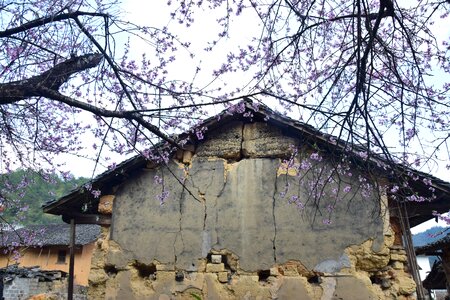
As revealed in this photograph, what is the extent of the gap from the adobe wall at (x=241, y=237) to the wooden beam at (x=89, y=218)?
0.17m

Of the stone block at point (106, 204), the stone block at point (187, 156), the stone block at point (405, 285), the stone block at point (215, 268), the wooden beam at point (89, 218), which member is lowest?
the stone block at point (405, 285)

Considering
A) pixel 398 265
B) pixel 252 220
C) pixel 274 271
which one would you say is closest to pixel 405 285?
pixel 398 265

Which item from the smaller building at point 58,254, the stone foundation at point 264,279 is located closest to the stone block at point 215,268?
the stone foundation at point 264,279

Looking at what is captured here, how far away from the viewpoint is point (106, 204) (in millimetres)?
7730

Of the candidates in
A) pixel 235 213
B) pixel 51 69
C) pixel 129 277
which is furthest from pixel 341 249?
pixel 51 69

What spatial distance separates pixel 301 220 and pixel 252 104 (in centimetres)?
205

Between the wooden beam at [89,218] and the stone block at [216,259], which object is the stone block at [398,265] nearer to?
the stone block at [216,259]

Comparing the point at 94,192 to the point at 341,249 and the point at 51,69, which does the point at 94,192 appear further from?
the point at 341,249

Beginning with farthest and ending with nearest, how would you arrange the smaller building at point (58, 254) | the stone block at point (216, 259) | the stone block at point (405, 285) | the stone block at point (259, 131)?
1. the smaller building at point (58, 254)
2. the stone block at point (259, 131)
3. the stone block at point (216, 259)
4. the stone block at point (405, 285)

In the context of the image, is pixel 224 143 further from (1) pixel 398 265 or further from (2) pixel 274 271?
(1) pixel 398 265

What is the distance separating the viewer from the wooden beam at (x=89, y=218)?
7679mm

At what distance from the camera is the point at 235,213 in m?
7.15

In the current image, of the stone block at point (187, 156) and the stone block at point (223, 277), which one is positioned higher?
the stone block at point (187, 156)

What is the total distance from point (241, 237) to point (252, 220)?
323 millimetres
